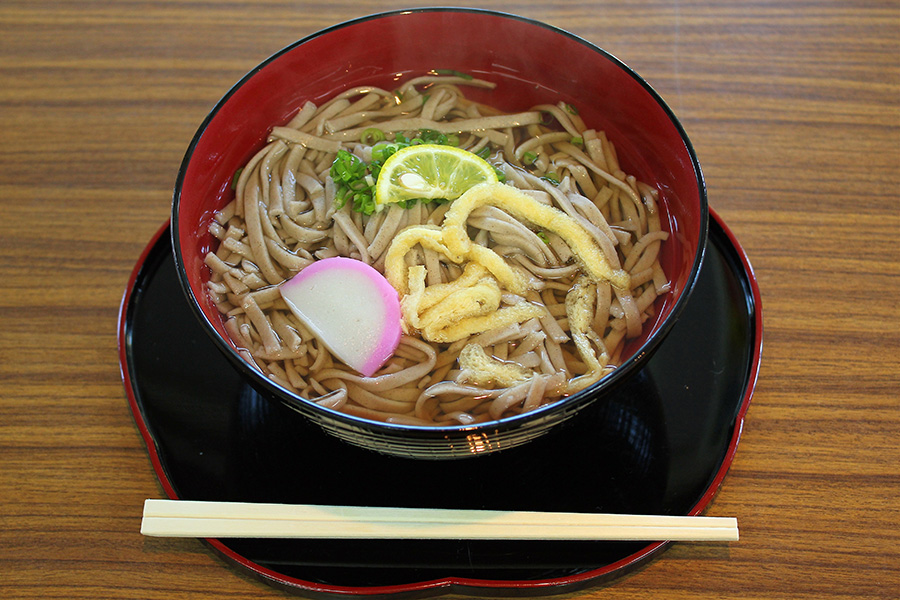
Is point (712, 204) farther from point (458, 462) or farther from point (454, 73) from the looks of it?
point (458, 462)

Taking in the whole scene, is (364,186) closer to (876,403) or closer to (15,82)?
(876,403)

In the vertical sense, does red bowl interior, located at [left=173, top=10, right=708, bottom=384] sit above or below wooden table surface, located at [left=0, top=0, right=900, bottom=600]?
above

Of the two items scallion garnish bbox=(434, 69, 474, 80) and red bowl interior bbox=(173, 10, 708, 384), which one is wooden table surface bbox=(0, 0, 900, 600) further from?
scallion garnish bbox=(434, 69, 474, 80)

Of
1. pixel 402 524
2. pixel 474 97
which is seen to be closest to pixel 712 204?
pixel 474 97

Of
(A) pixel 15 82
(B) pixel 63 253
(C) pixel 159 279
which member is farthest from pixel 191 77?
(C) pixel 159 279

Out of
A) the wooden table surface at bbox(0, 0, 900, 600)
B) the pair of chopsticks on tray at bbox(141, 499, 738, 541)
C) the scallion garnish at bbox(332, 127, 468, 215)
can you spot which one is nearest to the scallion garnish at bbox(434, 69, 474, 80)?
the scallion garnish at bbox(332, 127, 468, 215)

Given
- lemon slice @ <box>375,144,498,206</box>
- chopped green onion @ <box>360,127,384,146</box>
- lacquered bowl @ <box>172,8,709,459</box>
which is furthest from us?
chopped green onion @ <box>360,127,384,146</box>

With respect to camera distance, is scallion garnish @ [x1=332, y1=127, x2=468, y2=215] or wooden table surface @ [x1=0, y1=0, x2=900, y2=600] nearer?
wooden table surface @ [x1=0, y1=0, x2=900, y2=600]

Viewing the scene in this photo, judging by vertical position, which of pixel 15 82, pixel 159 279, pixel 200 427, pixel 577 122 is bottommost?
pixel 200 427

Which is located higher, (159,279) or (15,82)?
(15,82)
